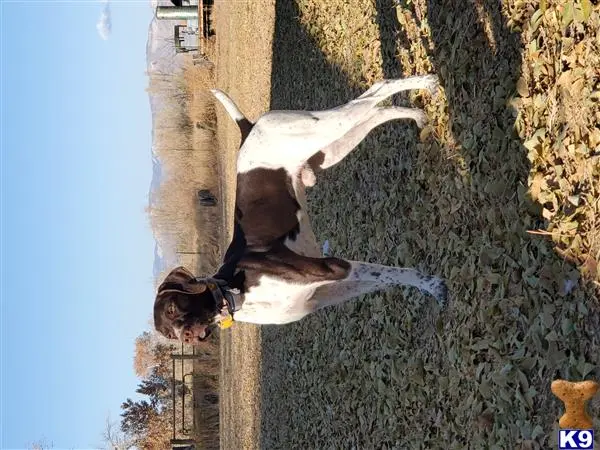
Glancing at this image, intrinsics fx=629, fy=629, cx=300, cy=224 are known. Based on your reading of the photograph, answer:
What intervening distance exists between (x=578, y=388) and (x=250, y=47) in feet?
34.3

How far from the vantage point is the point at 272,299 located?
12.7 ft

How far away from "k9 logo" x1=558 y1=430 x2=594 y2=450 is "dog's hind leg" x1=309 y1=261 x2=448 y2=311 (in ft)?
4.97

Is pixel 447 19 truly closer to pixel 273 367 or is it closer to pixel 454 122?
pixel 454 122

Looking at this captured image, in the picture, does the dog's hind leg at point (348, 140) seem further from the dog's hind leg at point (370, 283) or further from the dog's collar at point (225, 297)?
the dog's collar at point (225, 297)

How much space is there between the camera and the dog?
12.5 ft

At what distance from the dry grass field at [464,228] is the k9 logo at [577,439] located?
0.81 feet

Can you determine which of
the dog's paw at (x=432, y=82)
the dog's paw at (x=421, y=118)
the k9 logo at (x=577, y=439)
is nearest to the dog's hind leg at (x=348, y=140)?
the dog's paw at (x=421, y=118)

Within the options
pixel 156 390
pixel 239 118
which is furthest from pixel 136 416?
pixel 239 118

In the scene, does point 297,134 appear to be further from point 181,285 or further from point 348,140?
point 181,285

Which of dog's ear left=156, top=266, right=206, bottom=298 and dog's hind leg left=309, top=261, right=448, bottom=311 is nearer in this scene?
dog's ear left=156, top=266, right=206, bottom=298

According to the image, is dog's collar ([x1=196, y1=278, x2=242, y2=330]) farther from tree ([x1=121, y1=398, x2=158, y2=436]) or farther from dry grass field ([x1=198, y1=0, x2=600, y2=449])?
tree ([x1=121, y1=398, x2=158, y2=436])

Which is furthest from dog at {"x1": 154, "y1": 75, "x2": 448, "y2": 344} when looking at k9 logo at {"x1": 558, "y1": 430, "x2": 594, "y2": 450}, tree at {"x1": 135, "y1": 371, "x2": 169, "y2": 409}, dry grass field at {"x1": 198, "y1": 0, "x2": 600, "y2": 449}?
tree at {"x1": 135, "y1": 371, "x2": 169, "y2": 409}

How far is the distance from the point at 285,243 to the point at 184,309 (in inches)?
34.8

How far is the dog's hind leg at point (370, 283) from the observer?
403cm
